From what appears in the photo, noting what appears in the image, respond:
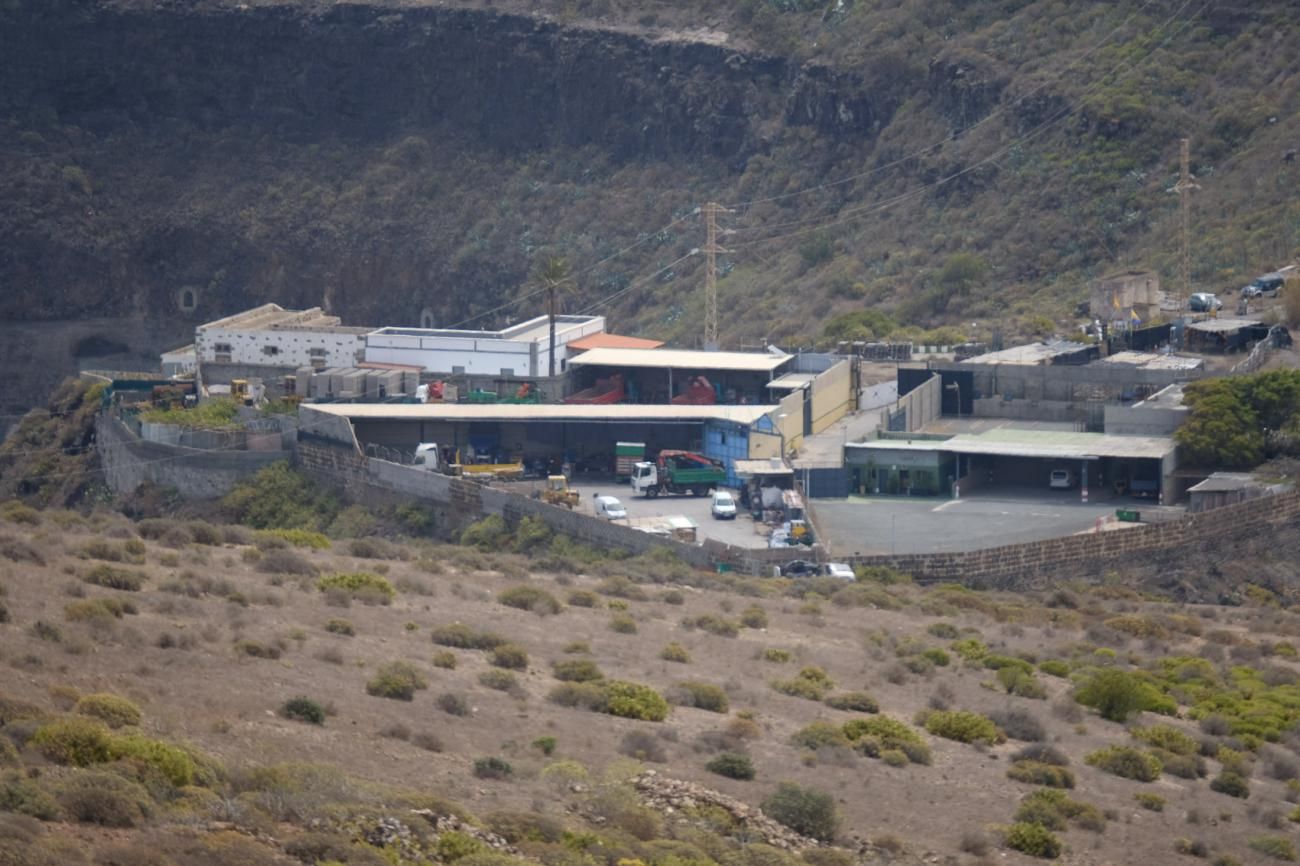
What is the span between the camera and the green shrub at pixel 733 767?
87.0 feet

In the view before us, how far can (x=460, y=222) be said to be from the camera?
100 m

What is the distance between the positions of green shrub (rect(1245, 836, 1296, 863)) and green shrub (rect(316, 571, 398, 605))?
42.0ft

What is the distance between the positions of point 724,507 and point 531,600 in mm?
15813

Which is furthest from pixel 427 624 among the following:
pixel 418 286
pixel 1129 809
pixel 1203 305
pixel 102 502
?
pixel 418 286

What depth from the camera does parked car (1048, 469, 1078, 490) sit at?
54.1m

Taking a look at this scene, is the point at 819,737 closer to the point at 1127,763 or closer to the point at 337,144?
Result: the point at 1127,763

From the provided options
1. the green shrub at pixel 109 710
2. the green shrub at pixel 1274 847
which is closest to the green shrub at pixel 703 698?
the green shrub at pixel 1274 847

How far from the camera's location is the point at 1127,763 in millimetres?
29734

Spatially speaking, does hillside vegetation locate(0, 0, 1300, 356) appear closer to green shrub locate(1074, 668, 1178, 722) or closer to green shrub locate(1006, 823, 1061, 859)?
green shrub locate(1074, 668, 1178, 722)

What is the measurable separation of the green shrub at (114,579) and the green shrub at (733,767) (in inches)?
359

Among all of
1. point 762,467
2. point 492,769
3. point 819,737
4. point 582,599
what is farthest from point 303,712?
point 762,467

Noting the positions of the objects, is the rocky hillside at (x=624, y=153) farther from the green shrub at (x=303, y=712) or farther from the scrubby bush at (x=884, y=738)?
the green shrub at (x=303, y=712)

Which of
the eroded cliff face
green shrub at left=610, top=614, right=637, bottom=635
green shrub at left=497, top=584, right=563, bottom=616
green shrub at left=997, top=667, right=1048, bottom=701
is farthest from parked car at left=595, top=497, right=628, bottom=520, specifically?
the eroded cliff face

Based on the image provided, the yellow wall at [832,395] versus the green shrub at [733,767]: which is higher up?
the yellow wall at [832,395]
